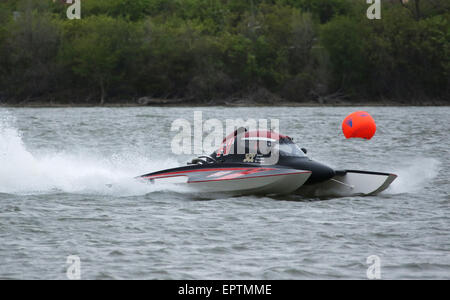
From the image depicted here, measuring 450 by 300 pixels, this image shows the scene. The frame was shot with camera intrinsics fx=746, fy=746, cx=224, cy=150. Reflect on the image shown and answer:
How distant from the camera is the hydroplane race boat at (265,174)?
41.7ft

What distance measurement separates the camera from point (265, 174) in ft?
41.5

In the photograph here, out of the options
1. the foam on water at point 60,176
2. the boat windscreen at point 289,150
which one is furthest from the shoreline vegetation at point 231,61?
the boat windscreen at point 289,150

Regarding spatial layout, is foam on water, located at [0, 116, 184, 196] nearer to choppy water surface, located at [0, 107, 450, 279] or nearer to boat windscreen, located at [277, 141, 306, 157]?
choppy water surface, located at [0, 107, 450, 279]

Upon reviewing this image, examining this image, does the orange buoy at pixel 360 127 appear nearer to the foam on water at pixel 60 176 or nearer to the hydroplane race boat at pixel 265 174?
the hydroplane race boat at pixel 265 174

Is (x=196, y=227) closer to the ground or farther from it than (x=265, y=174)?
closer to the ground

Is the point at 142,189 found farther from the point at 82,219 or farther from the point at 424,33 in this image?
the point at 424,33

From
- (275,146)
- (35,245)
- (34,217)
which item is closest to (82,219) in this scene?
(34,217)

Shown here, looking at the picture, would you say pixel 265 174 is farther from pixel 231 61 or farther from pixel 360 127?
pixel 231 61

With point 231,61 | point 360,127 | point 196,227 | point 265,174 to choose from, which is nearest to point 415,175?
point 360,127

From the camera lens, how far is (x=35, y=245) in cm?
931

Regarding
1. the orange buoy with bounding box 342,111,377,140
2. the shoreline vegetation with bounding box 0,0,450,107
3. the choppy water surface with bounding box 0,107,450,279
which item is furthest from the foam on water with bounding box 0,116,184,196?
the shoreline vegetation with bounding box 0,0,450,107

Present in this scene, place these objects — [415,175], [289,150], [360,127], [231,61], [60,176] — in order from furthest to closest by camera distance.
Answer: [231,61] < [360,127] < [415,175] < [60,176] < [289,150]

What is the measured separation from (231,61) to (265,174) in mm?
52334

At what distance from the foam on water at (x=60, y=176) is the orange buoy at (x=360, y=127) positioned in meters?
4.48
